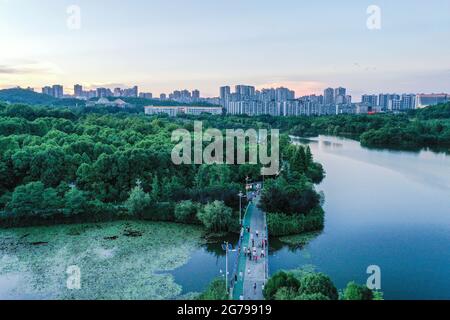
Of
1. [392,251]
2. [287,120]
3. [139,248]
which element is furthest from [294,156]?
[287,120]

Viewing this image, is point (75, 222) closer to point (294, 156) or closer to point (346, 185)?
point (294, 156)

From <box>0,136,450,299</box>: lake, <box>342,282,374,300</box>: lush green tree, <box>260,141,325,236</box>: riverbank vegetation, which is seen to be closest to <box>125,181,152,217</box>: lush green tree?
<box>0,136,450,299</box>: lake

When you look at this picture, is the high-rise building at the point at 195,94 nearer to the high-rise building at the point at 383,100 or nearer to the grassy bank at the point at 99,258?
the high-rise building at the point at 383,100

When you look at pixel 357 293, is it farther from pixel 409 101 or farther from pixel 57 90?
pixel 409 101
